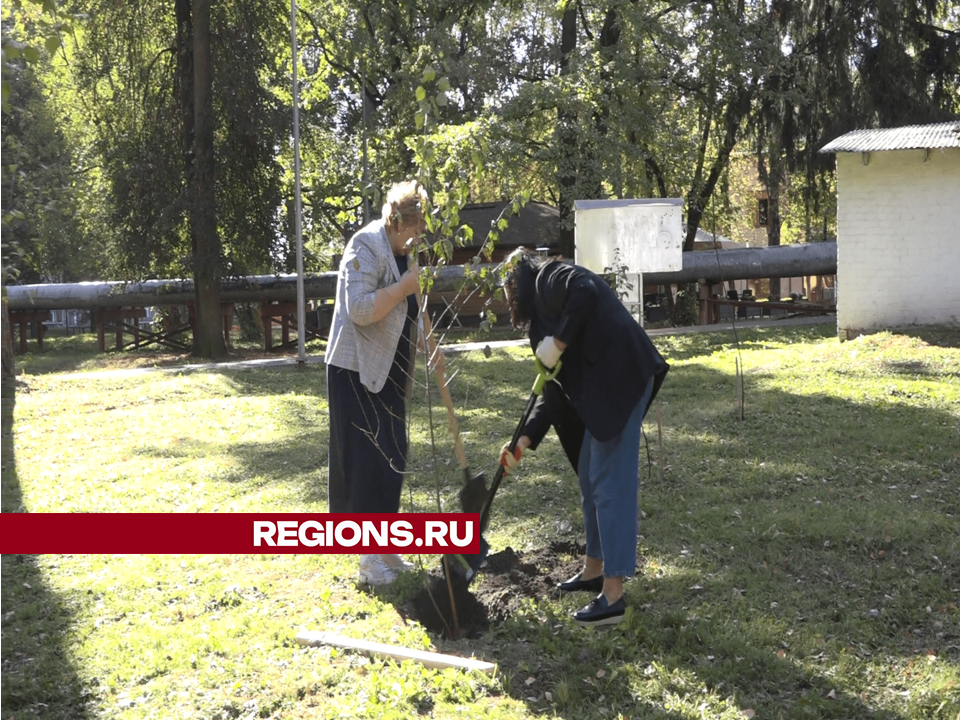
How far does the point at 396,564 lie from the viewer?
5492 millimetres

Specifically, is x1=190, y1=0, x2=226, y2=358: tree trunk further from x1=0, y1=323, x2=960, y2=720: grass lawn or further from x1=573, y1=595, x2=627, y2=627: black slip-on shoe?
x1=573, y1=595, x2=627, y2=627: black slip-on shoe

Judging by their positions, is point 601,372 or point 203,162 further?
point 203,162

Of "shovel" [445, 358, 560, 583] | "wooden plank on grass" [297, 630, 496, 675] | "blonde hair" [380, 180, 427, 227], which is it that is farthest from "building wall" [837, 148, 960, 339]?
"wooden plank on grass" [297, 630, 496, 675]

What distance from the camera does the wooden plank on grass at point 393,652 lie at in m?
4.21

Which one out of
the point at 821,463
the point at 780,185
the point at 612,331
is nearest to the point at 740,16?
the point at 780,185

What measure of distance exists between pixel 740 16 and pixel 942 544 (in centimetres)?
1828

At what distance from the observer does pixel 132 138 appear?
20.6 metres

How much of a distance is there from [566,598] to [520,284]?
1.55 metres

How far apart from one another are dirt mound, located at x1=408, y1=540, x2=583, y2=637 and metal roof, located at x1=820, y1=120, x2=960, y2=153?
1083 cm

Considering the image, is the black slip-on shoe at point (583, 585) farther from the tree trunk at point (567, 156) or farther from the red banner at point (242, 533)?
the tree trunk at point (567, 156)

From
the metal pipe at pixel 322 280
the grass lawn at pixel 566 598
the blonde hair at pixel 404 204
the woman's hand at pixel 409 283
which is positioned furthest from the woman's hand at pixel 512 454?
the metal pipe at pixel 322 280

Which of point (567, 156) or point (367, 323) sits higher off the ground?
point (567, 156)

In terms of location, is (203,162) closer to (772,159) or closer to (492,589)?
(772,159)

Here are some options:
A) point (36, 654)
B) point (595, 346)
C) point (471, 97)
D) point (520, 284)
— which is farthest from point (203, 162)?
point (595, 346)
